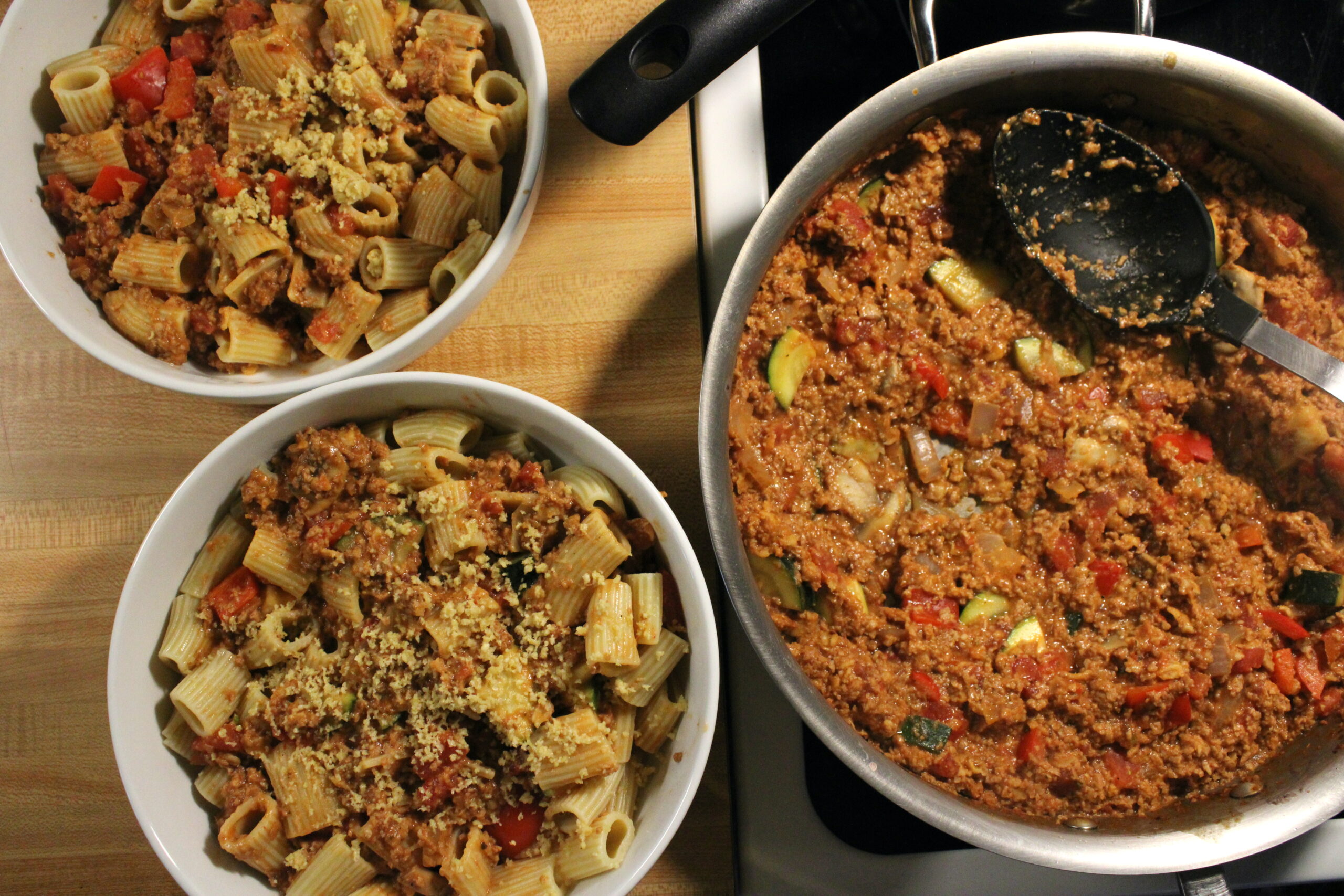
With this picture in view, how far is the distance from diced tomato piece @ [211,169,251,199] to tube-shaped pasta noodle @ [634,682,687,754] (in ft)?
4.49

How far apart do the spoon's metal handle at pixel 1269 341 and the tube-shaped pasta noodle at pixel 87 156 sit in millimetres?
2354

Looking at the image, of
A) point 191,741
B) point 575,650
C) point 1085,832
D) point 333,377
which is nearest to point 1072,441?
point 1085,832

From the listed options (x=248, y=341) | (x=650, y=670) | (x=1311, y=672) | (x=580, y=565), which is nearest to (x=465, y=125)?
(x=248, y=341)

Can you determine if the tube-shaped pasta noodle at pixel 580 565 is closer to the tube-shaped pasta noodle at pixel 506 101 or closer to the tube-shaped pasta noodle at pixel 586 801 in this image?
the tube-shaped pasta noodle at pixel 586 801

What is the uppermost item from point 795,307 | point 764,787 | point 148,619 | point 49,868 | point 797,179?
point 797,179

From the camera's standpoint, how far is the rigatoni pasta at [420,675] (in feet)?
6.03

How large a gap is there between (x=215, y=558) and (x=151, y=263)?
635mm

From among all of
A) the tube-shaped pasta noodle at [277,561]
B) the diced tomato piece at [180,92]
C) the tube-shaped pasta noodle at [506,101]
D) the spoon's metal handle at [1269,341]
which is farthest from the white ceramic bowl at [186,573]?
the spoon's metal handle at [1269,341]

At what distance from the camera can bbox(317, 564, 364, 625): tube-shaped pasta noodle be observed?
1898mm

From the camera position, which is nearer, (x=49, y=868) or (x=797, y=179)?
(x=797, y=179)

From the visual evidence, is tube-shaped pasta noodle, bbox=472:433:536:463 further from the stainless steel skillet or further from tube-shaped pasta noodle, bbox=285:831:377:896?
tube-shaped pasta noodle, bbox=285:831:377:896

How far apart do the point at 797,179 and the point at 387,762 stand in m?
1.36

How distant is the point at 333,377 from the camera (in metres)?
1.94

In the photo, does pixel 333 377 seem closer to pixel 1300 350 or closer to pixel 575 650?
pixel 575 650
